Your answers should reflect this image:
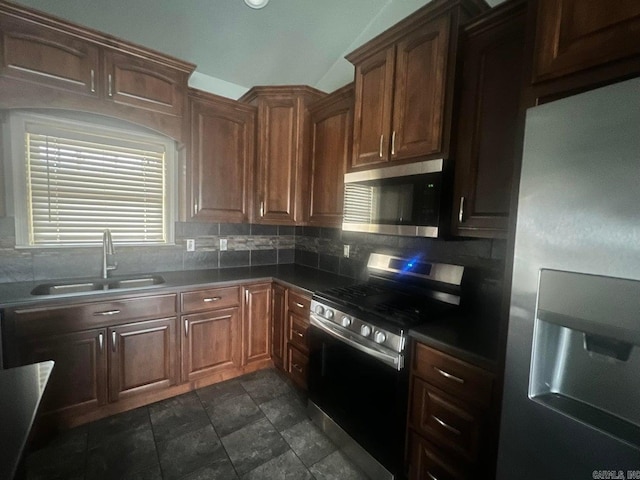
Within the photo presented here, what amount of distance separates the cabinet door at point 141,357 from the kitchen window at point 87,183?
807mm

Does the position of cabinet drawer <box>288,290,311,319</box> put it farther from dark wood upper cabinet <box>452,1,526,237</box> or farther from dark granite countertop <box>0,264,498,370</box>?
dark wood upper cabinet <box>452,1,526,237</box>

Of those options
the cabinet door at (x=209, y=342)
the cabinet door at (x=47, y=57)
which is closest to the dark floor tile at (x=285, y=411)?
the cabinet door at (x=209, y=342)

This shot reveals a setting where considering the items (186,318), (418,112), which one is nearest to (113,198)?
(186,318)

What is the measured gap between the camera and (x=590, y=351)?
2.64ft

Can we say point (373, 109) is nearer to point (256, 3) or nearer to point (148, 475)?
point (256, 3)

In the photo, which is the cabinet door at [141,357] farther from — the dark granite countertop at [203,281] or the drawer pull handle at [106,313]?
the dark granite countertop at [203,281]

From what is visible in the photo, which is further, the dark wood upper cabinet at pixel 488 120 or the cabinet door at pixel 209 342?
the cabinet door at pixel 209 342

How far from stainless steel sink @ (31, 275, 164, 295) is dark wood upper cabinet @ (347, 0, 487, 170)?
6.21 feet

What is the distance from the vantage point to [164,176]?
2527 mm

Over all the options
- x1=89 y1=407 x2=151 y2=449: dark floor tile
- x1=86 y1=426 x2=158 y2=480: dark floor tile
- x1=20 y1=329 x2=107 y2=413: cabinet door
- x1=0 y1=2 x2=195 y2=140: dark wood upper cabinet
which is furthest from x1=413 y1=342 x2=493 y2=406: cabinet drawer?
x1=0 y1=2 x2=195 y2=140: dark wood upper cabinet

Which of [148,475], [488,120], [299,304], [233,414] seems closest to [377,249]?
[299,304]

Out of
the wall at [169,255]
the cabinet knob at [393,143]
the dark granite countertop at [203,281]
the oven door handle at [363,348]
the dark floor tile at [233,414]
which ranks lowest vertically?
the dark floor tile at [233,414]

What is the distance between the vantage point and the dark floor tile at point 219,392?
2.15 meters

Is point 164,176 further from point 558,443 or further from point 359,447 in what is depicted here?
point 558,443
